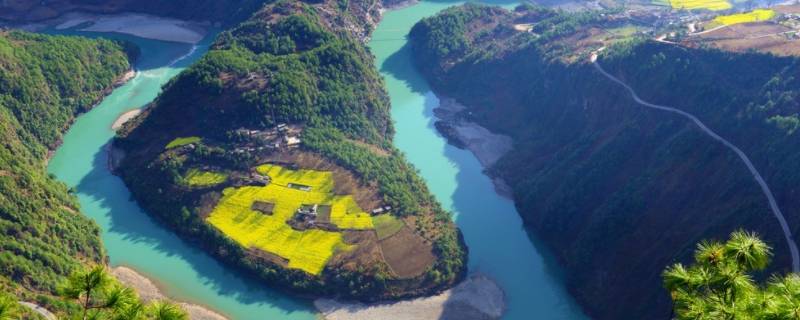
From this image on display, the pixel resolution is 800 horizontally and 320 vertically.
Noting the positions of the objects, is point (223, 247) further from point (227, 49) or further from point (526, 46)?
point (526, 46)

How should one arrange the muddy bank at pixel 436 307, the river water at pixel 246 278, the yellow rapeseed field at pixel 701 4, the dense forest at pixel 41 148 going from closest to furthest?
the dense forest at pixel 41 148
the muddy bank at pixel 436 307
the river water at pixel 246 278
the yellow rapeseed field at pixel 701 4

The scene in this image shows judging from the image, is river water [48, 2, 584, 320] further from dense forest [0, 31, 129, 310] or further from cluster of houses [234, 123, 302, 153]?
cluster of houses [234, 123, 302, 153]

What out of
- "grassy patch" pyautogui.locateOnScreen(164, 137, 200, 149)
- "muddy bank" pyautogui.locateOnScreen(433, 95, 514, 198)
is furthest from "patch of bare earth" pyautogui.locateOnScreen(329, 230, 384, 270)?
"grassy patch" pyautogui.locateOnScreen(164, 137, 200, 149)

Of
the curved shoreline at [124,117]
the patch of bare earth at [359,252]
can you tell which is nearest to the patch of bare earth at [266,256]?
the patch of bare earth at [359,252]

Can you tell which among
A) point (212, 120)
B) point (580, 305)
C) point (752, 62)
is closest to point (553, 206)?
point (580, 305)

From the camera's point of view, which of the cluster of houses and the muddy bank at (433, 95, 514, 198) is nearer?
the cluster of houses

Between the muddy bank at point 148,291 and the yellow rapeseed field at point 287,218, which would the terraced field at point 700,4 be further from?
the muddy bank at point 148,291

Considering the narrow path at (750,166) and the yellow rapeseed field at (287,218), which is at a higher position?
the narrow path at (750,166)
